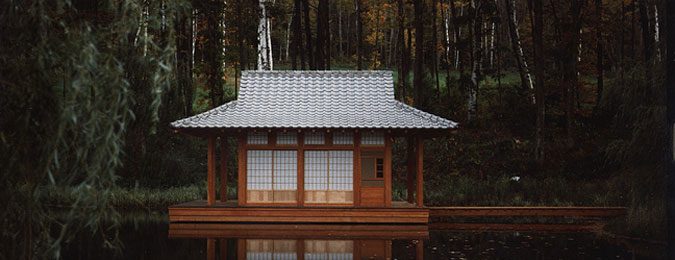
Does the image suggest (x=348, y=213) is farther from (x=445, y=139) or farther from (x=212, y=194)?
(x=445, y=139)

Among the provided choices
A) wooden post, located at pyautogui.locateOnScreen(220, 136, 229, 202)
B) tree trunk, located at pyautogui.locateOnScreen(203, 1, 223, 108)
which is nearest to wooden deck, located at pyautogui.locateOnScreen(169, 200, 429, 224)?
wooden post, located at pyautogui.locateOnScreen(220, 136, 229, 202)

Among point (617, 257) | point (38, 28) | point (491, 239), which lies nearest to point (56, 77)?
point (38, 28)

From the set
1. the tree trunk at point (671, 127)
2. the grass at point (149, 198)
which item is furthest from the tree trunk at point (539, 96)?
the tree trunk at point (671, 127)

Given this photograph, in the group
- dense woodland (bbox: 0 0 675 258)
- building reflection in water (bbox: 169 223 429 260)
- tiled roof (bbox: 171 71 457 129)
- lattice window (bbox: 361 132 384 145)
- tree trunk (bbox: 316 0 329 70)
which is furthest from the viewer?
tree trunk (bbox: 316 0 329 70)

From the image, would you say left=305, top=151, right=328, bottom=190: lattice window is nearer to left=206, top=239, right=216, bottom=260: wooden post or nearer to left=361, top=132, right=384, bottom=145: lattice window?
left=361, top=132, right=384, bottom=145: lattice window

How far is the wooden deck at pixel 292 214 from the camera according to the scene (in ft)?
67.2

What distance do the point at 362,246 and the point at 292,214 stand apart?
5.69 meters

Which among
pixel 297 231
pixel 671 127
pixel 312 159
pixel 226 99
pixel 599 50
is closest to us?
pixel 671 127

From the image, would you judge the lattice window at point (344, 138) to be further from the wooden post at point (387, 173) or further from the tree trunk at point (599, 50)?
the tree trunk at point (599, 50)

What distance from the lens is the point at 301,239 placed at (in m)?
16.6

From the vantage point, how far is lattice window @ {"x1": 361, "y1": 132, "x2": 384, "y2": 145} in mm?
21562

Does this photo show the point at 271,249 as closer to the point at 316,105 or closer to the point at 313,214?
the point at 313,214

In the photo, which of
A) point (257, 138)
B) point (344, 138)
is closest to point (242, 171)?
point (257, 138)

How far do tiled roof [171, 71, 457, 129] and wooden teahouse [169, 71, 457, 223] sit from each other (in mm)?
31
